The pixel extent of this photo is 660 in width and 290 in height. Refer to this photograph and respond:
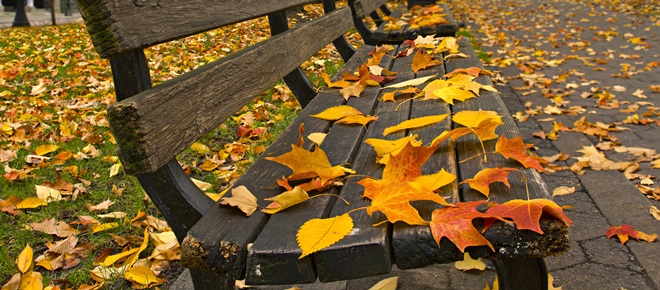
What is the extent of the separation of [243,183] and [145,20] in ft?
1.33

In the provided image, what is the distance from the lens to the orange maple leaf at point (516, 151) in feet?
4.18

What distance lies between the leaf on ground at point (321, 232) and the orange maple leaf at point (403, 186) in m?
0.06

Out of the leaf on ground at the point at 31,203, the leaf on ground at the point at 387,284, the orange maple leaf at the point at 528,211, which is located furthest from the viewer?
the leaf on ground at the point at 31,203

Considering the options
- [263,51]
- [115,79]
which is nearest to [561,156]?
[263,51]

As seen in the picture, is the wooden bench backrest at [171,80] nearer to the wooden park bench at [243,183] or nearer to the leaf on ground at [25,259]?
the wooden park bench at [243,183]

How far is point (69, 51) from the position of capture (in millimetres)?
6398

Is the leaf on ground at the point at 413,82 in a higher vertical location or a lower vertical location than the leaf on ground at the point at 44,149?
higher

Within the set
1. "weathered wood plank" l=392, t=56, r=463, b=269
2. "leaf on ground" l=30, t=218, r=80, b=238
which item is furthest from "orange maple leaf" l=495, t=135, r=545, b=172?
"leaf on ground" l=30, t=218, r=80, b=238

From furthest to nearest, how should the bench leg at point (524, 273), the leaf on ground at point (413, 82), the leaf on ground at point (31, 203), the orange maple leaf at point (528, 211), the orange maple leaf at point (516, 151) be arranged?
the leaf on ground at point (31, 203)
the leaf on ground at point (413, 82)
the orange maple leaf at point (516, 151)
the bench leg at point (524, 273)
the orange maple leaf at point (528, 211)

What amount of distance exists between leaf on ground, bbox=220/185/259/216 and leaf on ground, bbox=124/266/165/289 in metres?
0.73

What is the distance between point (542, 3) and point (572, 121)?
910cm

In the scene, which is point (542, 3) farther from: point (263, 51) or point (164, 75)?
point (263, 51)

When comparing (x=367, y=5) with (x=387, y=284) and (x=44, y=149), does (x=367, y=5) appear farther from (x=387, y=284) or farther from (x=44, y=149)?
(x=387, y=284)

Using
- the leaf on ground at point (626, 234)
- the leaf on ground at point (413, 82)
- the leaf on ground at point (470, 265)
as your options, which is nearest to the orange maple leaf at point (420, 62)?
the leaf on ground at point (413, 82)
